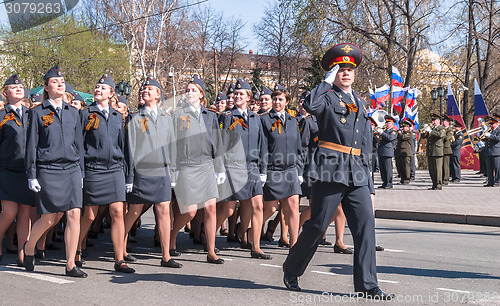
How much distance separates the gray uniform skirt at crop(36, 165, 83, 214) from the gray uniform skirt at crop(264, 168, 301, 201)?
231 cm

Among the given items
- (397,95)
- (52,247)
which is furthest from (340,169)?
(397,95)

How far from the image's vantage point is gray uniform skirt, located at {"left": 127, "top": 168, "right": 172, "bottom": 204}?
22.5 feet

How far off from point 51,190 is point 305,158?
12.1ft

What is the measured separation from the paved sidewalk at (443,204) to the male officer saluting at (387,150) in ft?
1.20

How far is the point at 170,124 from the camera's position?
718 centimetres

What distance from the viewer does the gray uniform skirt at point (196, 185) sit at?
7066 mm

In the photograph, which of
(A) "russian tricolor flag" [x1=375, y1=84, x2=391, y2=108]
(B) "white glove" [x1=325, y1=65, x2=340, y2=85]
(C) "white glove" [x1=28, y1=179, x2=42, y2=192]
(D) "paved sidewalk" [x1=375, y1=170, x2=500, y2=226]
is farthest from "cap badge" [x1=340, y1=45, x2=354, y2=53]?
(A) "russian tricolor flag" [x1=375, y1=84, x2=391, y2=108]

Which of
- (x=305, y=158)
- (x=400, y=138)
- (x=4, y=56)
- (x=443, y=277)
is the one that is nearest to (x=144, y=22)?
(x=4, y=56)

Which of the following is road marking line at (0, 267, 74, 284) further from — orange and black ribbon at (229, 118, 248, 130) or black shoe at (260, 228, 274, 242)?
black shoe at (260, 228, 274, 242)

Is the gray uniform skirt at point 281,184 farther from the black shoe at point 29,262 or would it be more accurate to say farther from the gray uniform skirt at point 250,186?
the black shoe at point 29,262

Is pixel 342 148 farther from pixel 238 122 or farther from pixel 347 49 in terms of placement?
pixel 238 122

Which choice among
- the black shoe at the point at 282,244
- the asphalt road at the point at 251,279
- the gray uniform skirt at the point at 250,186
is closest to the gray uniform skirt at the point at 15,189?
the asphalt road at the point at 251,279

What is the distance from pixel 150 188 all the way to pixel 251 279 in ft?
5.06

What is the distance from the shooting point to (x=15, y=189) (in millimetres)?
7293
